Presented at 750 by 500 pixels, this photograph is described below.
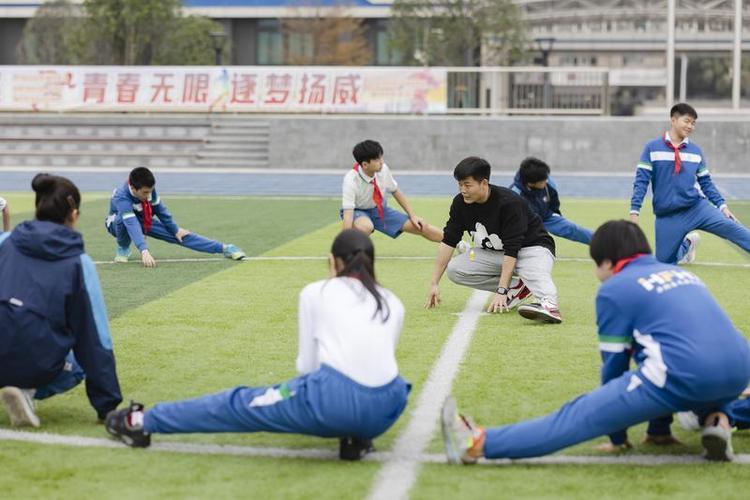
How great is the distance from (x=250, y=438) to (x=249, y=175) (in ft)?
80.3

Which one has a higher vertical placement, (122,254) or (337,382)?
(337,382)

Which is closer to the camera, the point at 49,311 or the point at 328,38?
the point at 49,311

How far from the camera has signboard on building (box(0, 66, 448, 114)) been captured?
33.7m

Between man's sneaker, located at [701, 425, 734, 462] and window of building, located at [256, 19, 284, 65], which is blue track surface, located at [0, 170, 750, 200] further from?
window of building, located at [256, 19, 284, 65]

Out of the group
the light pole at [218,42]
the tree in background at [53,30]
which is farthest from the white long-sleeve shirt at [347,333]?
the tree in background at [53,30]

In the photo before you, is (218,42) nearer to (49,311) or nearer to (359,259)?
(49,311)

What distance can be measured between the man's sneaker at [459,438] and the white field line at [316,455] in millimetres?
115

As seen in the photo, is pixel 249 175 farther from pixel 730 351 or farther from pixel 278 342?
pixel 730 351

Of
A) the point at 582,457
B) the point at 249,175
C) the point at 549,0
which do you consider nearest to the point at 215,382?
the point at 582,457

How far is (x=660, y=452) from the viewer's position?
6.09 metres

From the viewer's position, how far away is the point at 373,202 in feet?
45.4

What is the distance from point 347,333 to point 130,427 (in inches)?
49.1

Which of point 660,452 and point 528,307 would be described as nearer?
point 660,452

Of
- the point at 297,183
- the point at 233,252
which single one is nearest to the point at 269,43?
the point at 297,183
